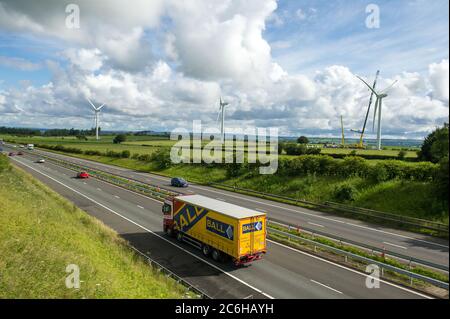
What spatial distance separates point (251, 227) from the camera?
20.8m

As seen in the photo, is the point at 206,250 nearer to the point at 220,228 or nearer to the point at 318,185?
the point at 220,228

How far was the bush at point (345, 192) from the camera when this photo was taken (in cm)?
4084

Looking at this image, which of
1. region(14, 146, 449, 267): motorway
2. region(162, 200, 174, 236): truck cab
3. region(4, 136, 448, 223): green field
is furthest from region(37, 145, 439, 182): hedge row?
region(162, 200, 174, 236): truck cab

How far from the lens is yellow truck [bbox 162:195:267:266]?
20562 millimetres

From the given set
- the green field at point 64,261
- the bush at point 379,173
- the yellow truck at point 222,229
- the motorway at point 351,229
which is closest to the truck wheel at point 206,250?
the yellow truck at point 222,229

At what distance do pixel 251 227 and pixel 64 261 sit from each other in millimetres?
11789

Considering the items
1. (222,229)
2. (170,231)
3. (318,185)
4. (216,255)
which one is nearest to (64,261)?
(216,255)

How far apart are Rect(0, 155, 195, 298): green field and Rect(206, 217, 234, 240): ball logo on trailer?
15.8 ft

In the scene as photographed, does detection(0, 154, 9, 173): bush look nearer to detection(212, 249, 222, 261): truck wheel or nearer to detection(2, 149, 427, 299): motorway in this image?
detection(2, 149, 427, 299): motorway

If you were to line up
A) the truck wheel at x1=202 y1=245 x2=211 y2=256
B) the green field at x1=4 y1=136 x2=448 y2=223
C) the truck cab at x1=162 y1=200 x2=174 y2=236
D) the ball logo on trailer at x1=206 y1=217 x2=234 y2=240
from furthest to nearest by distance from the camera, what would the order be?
the green field at x1=4 y1=136 x2=448 y2=223
the truck cab at x1=162 y1=200 x2=174 y2=236
the truck wheel at x1=202 y1=245 x2=211 y2=256
the ball logo on trailer at x1=206 y1=217 x2=234 y2=240

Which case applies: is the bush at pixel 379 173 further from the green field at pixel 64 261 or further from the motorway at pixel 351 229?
the green field at pixel 64 261

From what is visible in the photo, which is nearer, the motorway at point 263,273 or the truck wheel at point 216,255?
the motorway at point 263,273

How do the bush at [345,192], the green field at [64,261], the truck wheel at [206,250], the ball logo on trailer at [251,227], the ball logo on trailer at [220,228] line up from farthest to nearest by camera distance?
1. the bush at [345,192]
2. the truck wheel at [206,250]
3. the ball logo on trailer at [220,228]
4. the ball logo on trailer at [251,227]
5. the green field at [64,261]

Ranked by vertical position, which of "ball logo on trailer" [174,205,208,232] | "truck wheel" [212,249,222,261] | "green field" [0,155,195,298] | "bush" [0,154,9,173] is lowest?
"truck wheel" [212,249,222,261]
